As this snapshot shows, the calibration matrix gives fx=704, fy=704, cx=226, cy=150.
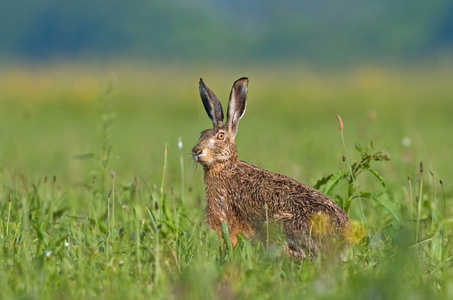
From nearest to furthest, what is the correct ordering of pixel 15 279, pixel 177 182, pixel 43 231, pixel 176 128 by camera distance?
1. pixel 15 279
2. pixel 43 231
3. pixel 177 182
4. pixel 176 128

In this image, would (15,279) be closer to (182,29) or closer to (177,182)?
(177,182)

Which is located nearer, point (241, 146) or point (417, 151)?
point (417, 151)

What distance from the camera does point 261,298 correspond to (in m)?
2.99

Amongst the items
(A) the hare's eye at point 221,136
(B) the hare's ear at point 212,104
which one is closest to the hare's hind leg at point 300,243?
(A) the hare's eye at point 221,136

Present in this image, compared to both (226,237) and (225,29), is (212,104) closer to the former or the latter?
(226,237)

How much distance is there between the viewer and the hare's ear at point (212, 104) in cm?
474

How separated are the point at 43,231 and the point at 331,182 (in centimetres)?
178

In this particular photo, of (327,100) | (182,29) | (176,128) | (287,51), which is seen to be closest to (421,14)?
(287,51)

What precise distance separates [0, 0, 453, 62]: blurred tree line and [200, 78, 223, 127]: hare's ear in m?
74.9

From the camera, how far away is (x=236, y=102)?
468 centimetres

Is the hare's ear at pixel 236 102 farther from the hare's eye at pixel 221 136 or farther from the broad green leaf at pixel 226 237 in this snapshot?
the broad green leaf at pixel 226 237

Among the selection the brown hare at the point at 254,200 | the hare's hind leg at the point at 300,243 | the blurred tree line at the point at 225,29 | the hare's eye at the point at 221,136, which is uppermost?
the blurred tree line at the point at 225,29

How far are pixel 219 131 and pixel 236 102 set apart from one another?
22 cm

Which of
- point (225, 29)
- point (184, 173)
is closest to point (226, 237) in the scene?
point (184, 173)
